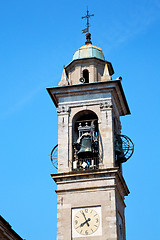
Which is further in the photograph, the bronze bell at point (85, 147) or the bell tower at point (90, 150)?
the bronze bell at point (85, 147)

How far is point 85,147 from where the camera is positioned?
36.2 meters

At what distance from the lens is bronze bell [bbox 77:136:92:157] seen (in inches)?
1416

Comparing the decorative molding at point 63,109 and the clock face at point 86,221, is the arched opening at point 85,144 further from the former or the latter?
the clock face at point 86,221

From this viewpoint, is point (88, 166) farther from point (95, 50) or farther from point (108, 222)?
point (95, 50)

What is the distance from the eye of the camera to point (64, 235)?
34250 mm

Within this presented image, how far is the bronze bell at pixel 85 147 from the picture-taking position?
36.0 metres

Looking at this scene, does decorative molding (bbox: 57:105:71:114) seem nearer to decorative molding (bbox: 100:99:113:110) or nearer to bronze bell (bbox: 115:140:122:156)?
decorative molding (bbox: 100:99:113:110)

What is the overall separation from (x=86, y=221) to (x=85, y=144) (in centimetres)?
430

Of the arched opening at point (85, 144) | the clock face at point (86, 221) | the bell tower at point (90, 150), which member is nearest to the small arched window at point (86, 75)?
the bell tower at point (90, 150)

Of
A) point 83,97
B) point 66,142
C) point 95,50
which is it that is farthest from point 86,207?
point 95,50

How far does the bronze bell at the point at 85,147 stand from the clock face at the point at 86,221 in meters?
3.10

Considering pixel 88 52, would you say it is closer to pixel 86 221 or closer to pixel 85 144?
pixel 85 144

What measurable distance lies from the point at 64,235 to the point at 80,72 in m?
9.76

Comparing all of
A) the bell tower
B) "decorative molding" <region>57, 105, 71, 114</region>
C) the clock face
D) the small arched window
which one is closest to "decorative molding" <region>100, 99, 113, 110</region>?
the bell tower
